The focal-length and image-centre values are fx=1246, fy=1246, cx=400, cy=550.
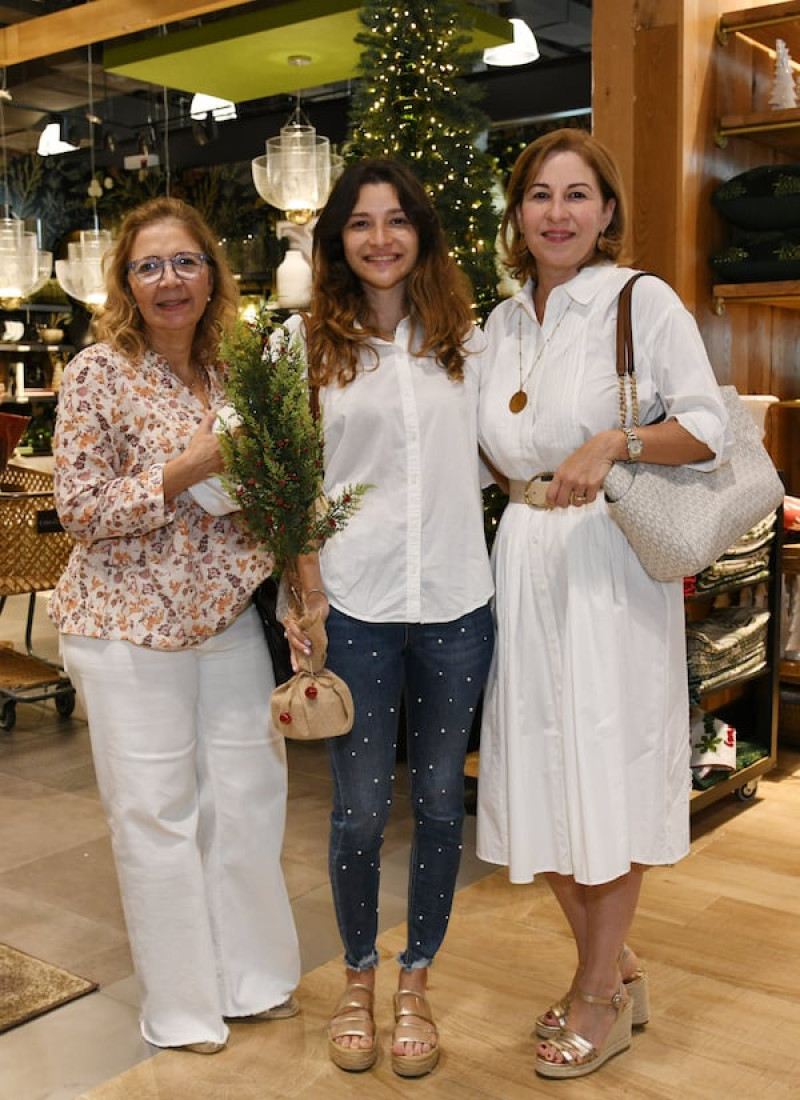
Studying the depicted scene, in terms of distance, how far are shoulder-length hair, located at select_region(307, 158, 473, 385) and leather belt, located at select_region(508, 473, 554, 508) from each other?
0.78 ft

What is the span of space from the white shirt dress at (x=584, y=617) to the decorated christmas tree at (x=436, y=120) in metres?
1.46

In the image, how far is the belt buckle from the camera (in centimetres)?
229

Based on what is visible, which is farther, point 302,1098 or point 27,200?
point 27,200

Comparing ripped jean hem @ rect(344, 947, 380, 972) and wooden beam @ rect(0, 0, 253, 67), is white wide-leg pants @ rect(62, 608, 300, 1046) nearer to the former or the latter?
ripped jean hem @ rect(344, 947, 380, 972)

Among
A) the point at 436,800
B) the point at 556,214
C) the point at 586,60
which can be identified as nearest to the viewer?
the point at 556,214

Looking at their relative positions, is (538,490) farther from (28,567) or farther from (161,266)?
(28,567)

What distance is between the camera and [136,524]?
7.50 feet

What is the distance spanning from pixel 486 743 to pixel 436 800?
0.49ft

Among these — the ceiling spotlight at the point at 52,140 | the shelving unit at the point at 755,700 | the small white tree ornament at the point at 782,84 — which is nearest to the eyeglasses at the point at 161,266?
the shelving unit at the point at 755,700

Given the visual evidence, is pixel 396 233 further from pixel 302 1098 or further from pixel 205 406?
pixel 302 1098

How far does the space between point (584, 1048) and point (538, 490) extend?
3.56 feet

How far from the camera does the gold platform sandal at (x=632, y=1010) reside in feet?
8.23

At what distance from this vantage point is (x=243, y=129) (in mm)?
10188

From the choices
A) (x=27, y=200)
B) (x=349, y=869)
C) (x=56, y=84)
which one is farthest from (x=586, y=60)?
(x=349, y=869)
